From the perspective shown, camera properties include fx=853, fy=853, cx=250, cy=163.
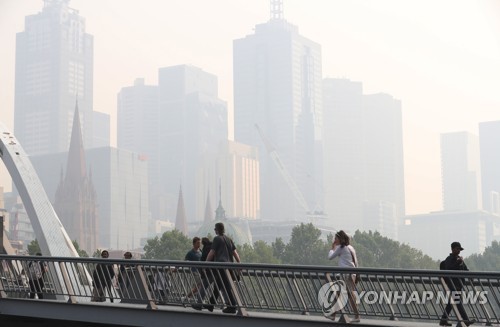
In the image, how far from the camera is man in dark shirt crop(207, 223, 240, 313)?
43.7ft

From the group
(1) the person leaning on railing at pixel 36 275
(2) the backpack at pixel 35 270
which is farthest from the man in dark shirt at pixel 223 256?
(2) the backpack at pixel 35 270

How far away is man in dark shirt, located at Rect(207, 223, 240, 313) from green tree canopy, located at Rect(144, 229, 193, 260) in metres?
107

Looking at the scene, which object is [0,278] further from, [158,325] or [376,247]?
[376,247]

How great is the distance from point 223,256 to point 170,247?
110m

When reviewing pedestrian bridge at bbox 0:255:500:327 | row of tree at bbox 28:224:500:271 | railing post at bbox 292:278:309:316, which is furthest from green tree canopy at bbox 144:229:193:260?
railing post at bbox 292:278:309:316

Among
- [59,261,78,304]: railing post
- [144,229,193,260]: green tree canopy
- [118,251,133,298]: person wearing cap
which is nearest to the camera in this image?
[118,251,133,298]: person wearing cap

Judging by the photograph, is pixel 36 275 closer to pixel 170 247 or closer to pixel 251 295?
pixel 251 295

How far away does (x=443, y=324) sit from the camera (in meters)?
Result: 11.6

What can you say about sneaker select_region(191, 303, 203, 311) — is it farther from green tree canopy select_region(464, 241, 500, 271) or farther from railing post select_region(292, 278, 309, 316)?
green tree canopy select_region(464, 241, 500, 271)

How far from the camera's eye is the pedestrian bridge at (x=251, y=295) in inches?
455

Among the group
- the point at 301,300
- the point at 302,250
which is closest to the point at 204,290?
the point at 301,300

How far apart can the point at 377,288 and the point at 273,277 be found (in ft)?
5.80

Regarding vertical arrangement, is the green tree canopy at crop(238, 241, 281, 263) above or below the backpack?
below

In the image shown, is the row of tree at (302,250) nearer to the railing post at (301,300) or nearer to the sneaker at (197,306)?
the sneaker at (197,306)
